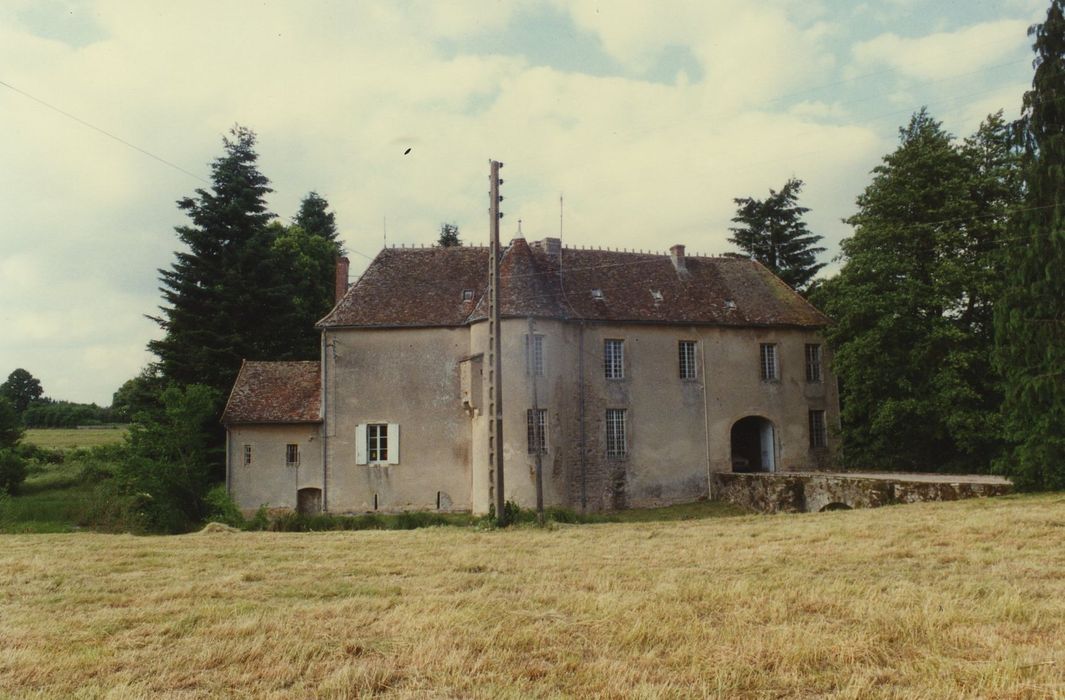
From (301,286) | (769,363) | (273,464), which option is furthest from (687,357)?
(301,286)

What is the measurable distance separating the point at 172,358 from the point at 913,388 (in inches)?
1136

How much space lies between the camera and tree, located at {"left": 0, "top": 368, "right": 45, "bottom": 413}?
78.2 metres

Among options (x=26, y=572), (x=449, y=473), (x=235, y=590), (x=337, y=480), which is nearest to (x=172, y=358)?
(x=337, y=480)

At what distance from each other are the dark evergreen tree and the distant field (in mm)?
14326

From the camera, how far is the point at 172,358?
34.6 metres

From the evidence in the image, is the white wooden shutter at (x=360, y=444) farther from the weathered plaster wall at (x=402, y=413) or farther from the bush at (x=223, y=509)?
the bush at (x=223, y=509)

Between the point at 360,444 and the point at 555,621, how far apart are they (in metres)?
22.3

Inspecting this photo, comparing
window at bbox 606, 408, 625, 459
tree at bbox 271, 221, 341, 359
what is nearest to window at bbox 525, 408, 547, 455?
window at bbox 606, 408, 625, 459

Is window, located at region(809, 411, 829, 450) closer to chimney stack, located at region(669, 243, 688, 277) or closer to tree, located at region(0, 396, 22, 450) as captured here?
chimney stack, located at region(669, 243, 688, 277)

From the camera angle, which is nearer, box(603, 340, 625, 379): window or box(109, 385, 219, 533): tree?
box(109, 385, 219, 533): tree

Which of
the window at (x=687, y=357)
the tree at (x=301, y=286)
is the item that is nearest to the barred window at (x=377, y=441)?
the tree at (x=301, y=286)

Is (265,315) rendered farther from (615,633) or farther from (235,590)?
(615,633)

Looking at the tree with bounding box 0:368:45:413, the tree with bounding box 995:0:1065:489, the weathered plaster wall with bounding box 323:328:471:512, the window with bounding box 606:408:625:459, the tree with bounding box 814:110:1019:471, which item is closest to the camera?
the tree with bounding box 995:0:1065:489

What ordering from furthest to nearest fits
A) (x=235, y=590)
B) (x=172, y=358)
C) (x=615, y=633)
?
(x=172, y=358) → (x=235, y=590) → (x=615, y=633)
